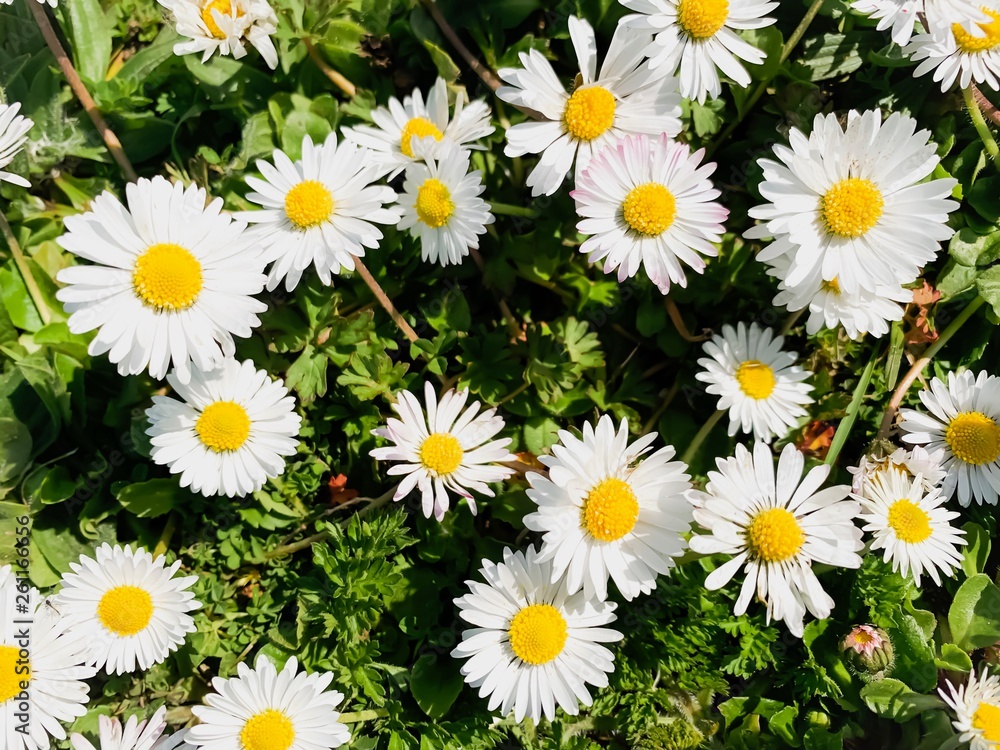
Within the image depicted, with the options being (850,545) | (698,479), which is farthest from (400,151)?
(850,545)

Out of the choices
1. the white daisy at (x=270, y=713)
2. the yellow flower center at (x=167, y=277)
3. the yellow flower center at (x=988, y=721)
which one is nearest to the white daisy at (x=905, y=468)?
the yellow flower center at (x=988, y=721)

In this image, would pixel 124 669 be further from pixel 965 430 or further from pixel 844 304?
pixel 965 430

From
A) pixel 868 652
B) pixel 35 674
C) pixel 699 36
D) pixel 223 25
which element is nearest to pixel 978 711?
pixel 868 652

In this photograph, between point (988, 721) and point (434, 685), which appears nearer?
point (988, 721)

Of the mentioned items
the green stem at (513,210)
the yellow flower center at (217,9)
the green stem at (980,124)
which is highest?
the green stem at (980,124)

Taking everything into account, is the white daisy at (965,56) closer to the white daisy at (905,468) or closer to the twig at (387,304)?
the white daisy at (905,468)

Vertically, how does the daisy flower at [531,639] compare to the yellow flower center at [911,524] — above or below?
below

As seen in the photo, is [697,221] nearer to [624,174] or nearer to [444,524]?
[624,174]
